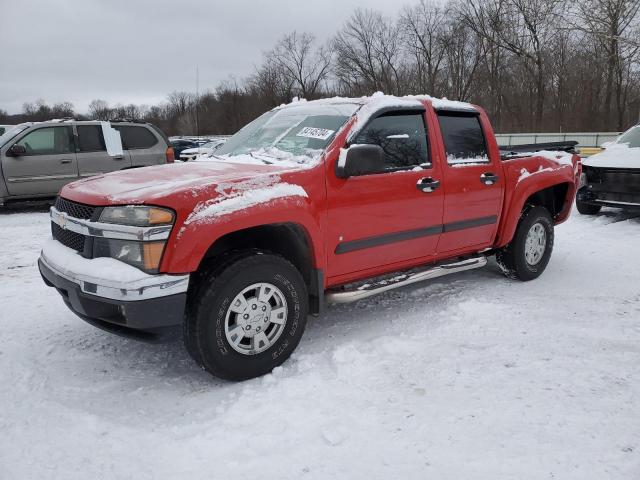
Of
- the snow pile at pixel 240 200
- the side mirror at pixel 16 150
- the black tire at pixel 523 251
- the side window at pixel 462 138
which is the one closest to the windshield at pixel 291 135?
the snow pile at pixel 240 200

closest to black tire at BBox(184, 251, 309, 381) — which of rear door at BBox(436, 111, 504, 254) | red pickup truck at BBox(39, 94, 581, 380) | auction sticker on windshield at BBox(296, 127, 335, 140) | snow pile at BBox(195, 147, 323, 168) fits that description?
red pickup truck at BBox(39, 94, 581, 380)

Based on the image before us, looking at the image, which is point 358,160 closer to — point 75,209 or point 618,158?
point 75,209

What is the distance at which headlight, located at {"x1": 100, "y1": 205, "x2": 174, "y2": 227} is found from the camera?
8.87 feet

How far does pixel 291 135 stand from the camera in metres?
3.83

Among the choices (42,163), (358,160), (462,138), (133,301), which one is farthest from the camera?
(42,163)

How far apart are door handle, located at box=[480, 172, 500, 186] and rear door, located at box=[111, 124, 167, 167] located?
7.55 m

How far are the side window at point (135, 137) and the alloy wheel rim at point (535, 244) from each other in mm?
7997

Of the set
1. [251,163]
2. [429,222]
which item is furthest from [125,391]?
[429,222]

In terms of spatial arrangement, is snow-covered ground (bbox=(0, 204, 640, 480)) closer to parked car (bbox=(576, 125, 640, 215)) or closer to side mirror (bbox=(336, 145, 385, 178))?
side mirror (bbox=(336, 145, 385, 178))

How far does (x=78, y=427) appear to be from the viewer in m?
2.63

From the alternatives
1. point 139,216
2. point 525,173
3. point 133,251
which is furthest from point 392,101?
point 133,251

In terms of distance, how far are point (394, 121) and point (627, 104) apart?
3821 cm

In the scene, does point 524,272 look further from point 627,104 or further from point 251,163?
point 627,104

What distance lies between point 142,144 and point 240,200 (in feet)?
27.1
